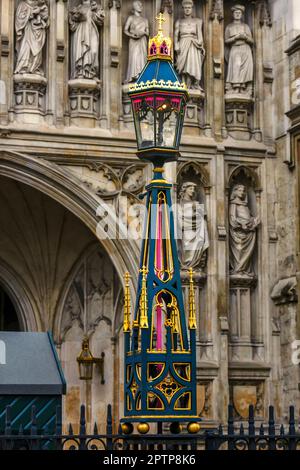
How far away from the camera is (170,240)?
28.8ft

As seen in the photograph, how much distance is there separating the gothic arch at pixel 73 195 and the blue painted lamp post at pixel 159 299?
629 centimetres

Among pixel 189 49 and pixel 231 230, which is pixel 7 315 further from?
pixel 189 49

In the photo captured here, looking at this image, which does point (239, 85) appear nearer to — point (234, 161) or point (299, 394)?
point (234, 161)

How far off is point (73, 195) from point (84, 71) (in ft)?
5.46

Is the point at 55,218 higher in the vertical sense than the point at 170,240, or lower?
higher

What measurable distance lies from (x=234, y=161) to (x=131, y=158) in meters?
1.51

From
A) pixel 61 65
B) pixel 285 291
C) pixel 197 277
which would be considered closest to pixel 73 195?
pixel 61 65

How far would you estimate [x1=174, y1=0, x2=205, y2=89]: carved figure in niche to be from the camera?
53.3 ft

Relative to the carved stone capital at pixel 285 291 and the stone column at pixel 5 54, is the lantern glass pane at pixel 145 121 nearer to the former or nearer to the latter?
the stone column at pixel 5 54

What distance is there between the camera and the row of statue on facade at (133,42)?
51.3 feet

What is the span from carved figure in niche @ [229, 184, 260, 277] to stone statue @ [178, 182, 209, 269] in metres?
0.48

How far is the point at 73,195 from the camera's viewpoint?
609 inches

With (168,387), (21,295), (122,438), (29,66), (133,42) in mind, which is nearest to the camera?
(122,438)
